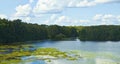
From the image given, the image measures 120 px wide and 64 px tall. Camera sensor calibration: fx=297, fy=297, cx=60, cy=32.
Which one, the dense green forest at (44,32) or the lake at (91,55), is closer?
the lake at (91,55)

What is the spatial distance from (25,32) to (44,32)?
29329 millimetres

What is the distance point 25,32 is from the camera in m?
139

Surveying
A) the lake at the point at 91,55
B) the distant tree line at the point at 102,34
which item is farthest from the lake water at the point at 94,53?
the distant tree line at the point at 102,34

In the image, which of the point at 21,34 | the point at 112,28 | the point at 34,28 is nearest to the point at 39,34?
the point at 34,28

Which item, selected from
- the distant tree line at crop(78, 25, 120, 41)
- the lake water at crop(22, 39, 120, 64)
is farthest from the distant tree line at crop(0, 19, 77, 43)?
the lake water at crop(22, 39, 120, 64)

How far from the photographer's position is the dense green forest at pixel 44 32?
115288 millimetres

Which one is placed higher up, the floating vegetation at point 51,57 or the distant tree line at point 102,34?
the floating vegetation at point 51,57

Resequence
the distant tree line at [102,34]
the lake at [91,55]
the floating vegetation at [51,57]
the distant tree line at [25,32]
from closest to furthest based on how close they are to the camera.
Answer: the lake at [91,55], the floating vegetation at [51,57], the distant tree line at [25,32], the distant tree line at [102,34]

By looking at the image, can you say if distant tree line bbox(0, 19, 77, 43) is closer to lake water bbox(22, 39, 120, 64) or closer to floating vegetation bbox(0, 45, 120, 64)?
lake water bbox(22, 39, 120, 64)

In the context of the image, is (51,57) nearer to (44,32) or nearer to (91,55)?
(91,55)

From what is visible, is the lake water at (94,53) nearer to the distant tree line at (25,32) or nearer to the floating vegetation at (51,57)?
the floating vegetation at (51,57)

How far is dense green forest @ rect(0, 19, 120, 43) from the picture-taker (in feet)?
378

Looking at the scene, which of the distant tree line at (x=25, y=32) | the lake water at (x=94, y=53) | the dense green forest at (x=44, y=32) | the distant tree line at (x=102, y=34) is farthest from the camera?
the distant tree line at (x=102, y=34)

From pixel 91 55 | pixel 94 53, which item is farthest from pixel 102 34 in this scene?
pixel 91 55
